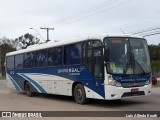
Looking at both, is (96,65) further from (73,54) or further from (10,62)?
(10,62)

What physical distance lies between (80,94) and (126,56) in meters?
2.74

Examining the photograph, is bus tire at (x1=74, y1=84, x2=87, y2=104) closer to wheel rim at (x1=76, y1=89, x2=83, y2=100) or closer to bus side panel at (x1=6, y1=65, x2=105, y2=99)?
wheel rim at (x1=76, y1=89, x2=83, y2=100)

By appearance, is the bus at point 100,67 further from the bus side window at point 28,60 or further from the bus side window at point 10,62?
the bus side window at point 10,62

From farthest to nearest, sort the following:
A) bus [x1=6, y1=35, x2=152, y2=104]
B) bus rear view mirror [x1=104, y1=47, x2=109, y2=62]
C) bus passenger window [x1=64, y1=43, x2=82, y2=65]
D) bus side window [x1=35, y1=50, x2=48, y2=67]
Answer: bus side window [x1=35, y1=50, x2=48, y2=67]
bus passenger window [x1=64, y1=43, x2=82, y2=65]
bus [x1=6, y1=35, x2=152, y2=104]
bus rear view mirror [x1=104, y1=47, x2=109, y2=62]

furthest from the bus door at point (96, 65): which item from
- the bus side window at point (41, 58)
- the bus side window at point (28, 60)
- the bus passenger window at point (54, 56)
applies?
the bus side window at point (28, 60)

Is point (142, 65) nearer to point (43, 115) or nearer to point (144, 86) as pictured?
point (144, 86)

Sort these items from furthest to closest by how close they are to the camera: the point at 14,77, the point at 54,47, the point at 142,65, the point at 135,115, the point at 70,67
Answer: the point at 14,77 → the point at 54,47 → the point at 70,67 → the point at 142,65 → the point at 135,115

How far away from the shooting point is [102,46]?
14.2m

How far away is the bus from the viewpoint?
13.9m

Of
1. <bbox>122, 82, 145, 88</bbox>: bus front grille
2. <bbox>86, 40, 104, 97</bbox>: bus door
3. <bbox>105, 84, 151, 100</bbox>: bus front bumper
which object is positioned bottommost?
<bbox>105, 84, 151, 100</bbox>: bus front bumper

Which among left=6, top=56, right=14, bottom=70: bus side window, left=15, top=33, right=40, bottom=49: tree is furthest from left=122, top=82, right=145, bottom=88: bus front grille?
left=15, top=33, right=40, bottom=49: tree

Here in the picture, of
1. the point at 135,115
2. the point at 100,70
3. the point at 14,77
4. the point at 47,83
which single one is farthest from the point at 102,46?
the point at 14,77

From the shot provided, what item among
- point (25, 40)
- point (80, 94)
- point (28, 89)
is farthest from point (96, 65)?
point (25, 40)

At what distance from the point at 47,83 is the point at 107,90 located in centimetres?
577
